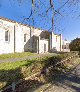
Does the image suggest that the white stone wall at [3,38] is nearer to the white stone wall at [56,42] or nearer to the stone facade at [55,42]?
the stone facade at [55,42]

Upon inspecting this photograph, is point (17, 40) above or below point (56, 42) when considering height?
below

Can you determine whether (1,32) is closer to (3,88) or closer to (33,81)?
(33,81)

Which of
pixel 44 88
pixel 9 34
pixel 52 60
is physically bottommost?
pixel 44 88

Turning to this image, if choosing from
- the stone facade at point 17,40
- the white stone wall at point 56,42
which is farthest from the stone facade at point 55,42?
the stone facade at point 17,40

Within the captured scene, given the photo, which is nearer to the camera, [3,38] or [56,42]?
[3,38]

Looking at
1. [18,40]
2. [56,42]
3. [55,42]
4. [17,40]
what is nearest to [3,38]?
[17,40]

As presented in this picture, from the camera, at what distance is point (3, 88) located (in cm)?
802

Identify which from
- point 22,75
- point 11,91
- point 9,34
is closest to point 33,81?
point 22,75

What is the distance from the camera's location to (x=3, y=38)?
110ft

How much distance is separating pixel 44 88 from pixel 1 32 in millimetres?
24863

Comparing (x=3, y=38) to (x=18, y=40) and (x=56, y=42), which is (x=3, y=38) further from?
(x=56, y=42)

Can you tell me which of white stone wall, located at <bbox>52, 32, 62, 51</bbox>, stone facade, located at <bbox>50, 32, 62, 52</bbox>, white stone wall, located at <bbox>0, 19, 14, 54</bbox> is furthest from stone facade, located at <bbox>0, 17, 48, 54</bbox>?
white stone wall, located at <bbox>52, 32, 62, 51</bbox>

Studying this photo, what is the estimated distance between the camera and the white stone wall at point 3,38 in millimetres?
33006

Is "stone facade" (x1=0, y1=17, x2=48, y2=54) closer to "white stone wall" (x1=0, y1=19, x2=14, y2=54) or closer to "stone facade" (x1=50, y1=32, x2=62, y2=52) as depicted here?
"white stone wall" (x1=0, y1=19, x2=14, y2=54)
